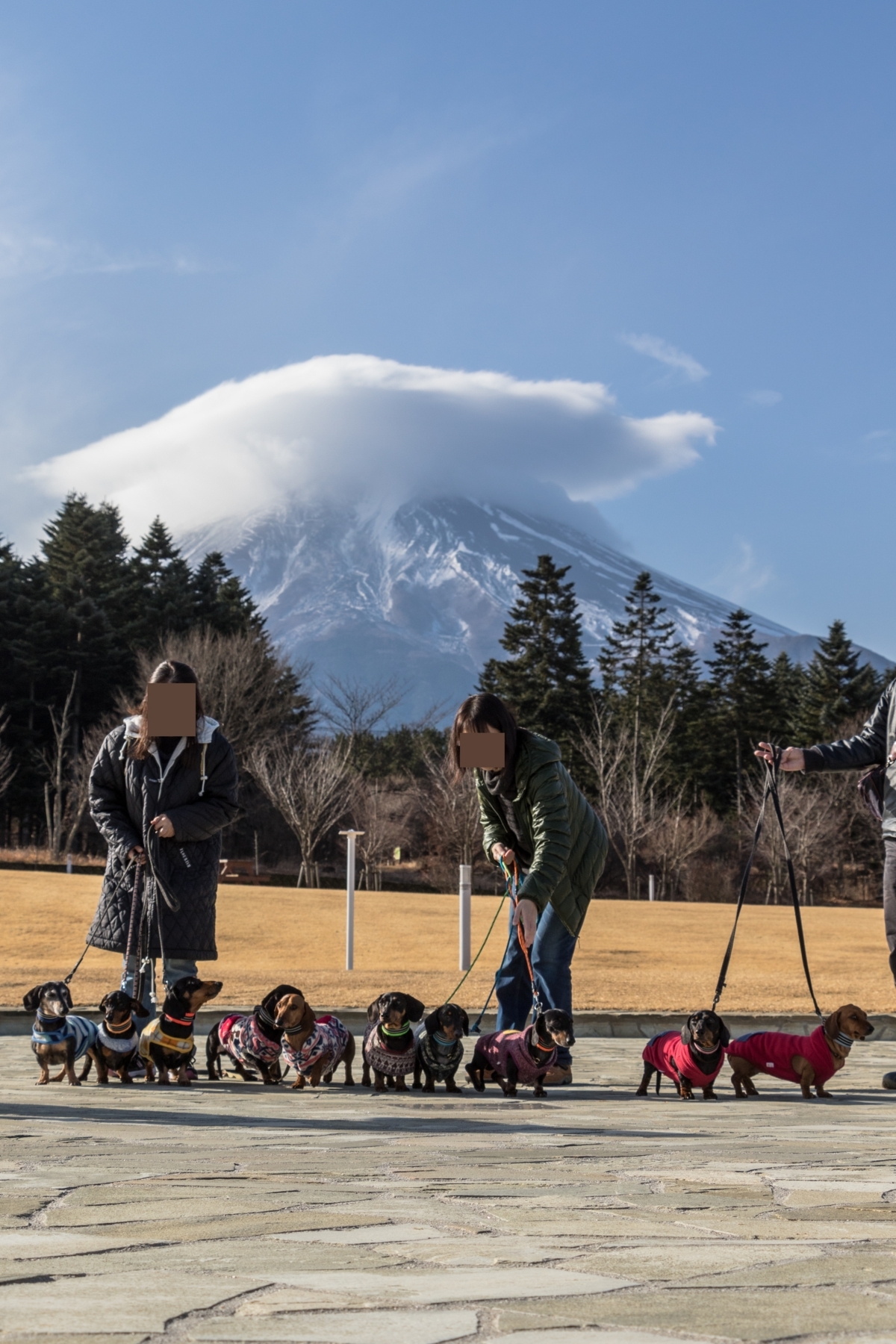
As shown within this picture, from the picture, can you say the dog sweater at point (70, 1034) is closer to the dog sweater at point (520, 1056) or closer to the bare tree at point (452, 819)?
the dog sweater at point (520, 1056)

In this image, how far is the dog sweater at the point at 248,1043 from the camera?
6.02 meters

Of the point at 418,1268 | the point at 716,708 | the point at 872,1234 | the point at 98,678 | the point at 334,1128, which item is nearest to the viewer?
the point at 418,1268

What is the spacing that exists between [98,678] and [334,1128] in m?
53.8

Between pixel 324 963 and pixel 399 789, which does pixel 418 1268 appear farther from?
pixel 399 789

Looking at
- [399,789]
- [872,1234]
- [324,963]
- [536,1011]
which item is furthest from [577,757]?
[872,1234]

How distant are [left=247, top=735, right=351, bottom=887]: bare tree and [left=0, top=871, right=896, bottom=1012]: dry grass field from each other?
617 inches

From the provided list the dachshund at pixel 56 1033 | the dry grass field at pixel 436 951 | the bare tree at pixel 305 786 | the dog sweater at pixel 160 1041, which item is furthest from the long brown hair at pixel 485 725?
the bare tree at pixel 305 786

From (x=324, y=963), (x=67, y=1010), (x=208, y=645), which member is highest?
(x=208, y=645)

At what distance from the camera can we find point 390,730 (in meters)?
70.0

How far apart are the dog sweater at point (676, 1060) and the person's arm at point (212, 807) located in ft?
7.45

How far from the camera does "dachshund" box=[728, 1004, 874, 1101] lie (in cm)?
580

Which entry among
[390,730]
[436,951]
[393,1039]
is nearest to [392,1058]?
[393,1039]

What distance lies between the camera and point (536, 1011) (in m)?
6.09

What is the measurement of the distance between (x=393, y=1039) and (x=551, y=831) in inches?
47.3
